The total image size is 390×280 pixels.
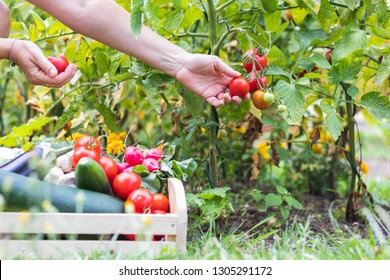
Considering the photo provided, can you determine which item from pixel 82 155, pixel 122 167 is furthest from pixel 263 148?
pixel 82 155

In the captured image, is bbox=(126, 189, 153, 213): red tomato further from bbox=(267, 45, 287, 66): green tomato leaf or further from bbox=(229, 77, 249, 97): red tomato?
bbox=(267, 45, 287, 66): green tomato leaf

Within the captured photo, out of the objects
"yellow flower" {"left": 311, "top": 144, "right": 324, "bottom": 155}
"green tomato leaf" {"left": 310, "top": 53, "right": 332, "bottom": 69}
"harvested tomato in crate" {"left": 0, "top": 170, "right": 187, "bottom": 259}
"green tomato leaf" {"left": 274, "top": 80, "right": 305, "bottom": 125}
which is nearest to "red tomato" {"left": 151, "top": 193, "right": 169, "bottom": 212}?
"harvested tomato in crate" {"left": 0, "top": 170, "right": 187, "bottom": 259}

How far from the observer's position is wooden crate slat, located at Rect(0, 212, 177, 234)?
1.79 m

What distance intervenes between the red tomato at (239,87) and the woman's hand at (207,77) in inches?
0.6

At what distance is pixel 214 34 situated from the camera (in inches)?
93.1

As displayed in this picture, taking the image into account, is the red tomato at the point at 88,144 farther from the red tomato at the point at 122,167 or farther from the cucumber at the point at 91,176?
the cucumber at the point at 91,176

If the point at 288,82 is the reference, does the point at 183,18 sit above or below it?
above

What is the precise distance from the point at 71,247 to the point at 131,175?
31cm

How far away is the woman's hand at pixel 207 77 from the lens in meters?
2.21

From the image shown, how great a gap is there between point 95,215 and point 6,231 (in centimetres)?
24

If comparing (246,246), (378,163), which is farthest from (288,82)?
(378,163)

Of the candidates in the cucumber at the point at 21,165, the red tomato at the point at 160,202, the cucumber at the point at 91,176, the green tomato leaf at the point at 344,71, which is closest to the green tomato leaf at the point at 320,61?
the green tomato leaf at the point at 344,71
